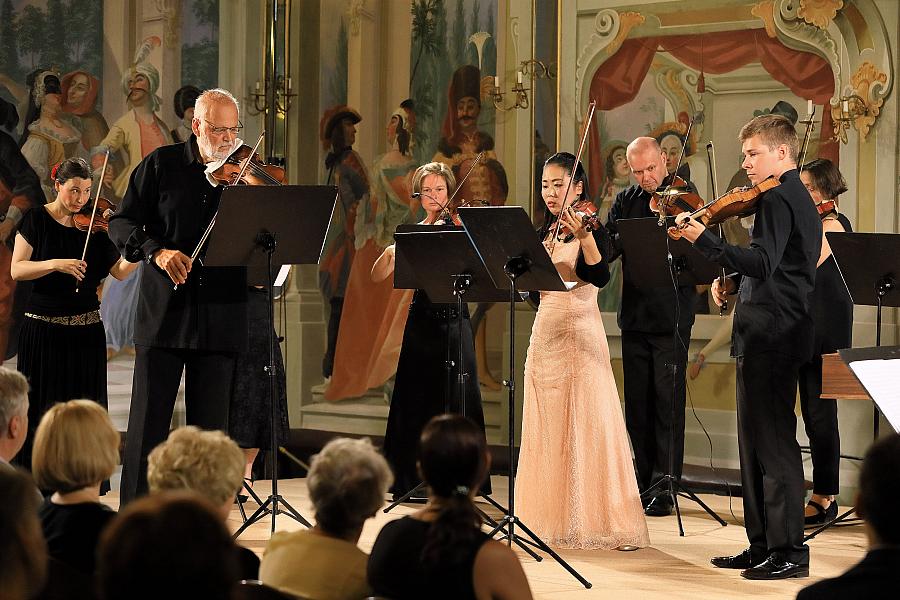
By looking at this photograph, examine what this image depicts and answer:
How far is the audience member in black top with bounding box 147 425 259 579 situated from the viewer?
2592 millimetres

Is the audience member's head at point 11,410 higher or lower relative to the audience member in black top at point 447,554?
higher

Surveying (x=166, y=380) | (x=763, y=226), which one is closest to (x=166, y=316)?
(x=166, y=380)

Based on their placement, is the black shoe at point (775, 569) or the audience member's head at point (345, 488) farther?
the black shoe at point (775, 569)

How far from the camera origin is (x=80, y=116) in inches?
336

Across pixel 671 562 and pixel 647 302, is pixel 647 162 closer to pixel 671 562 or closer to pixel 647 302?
pixel 647 302

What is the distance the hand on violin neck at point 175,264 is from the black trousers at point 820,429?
11.3 feet

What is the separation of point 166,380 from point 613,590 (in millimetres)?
2009

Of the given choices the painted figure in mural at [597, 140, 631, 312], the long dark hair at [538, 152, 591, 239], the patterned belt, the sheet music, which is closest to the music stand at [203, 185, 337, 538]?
the long dark hair at [538, 152, 591, 239]

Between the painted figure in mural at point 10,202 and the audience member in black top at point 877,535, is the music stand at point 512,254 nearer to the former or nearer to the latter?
the audience member in black top at point 877,535

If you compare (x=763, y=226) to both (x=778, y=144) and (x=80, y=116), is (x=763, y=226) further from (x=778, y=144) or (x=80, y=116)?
(x=80, y=116)

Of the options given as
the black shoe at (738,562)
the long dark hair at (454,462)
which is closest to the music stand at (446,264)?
the black shoe at (738,562)

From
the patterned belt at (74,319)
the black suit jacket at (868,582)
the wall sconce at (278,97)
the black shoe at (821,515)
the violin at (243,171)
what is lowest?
the black shoe at (821,515)

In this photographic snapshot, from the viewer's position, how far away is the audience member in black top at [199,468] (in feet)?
8.50

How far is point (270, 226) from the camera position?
4766mm
